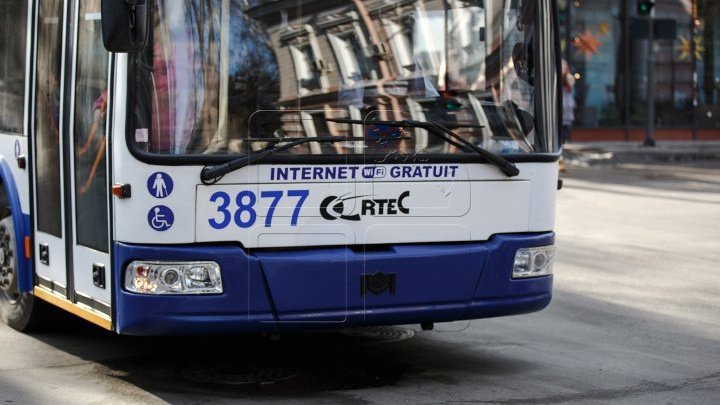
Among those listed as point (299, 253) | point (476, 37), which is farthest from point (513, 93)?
point (299, 253)

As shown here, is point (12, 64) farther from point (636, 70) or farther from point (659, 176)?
point (636, 70)

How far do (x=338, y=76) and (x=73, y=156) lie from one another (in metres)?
1.56

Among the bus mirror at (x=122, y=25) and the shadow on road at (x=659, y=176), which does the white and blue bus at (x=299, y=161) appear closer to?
the bus mirror at (x=122, y=25)

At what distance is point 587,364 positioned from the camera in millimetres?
8016

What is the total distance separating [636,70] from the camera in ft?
108

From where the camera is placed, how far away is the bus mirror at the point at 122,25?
636 centimetres

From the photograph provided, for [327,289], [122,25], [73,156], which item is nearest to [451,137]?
[327,289]

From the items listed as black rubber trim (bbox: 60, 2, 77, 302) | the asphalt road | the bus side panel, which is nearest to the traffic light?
the asphalt road

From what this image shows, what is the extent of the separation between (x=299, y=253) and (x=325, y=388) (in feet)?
2.78

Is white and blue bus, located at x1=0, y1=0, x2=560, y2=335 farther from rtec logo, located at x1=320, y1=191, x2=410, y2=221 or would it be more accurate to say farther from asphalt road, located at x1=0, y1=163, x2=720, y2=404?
asphalt road, located at x1=0, y1=163, x2=720, y2=404

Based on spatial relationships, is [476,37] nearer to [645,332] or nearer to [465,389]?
[465,389]

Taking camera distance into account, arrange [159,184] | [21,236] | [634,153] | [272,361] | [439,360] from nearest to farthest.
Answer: [159,184] → [272,361] → [439,360] → [21,236] → [634,153]

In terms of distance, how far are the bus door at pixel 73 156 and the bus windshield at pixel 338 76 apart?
0.42 meters

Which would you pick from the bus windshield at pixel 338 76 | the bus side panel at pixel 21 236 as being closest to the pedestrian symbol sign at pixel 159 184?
the bus windshield at pixel 338 76
